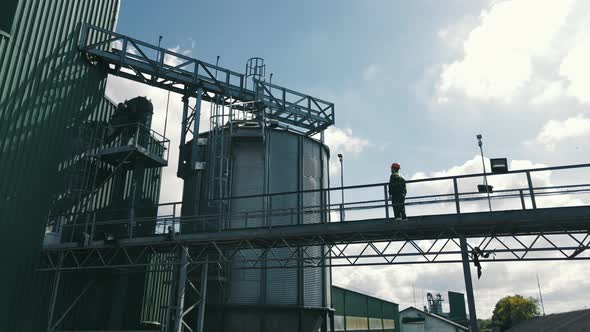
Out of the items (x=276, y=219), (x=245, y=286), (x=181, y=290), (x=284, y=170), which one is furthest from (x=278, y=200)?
(x=181, y=290)

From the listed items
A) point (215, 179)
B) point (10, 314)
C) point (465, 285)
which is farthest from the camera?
point (215, 179)

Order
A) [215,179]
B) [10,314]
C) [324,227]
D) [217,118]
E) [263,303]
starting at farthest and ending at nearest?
[217,118]
[215,179]
[263,303]
[10,314]
[324,227]

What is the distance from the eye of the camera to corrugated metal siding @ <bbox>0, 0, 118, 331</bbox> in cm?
1593

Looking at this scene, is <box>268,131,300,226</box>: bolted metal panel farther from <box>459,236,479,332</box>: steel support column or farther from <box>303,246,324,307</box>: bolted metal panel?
<box>459,236,479,332</box>: steel support column

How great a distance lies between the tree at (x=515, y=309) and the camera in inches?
2926

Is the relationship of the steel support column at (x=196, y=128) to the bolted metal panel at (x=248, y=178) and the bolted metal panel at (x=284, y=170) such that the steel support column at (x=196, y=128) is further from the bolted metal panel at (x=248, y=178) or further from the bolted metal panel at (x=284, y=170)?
the bolted metal panel at (x=284, y=170)

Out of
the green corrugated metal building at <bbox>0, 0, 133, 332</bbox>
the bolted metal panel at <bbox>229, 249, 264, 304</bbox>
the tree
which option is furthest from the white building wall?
the green corrugated metal building at <bbox>0, 0, 133, 332</bbox>

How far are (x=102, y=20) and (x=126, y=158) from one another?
7.11 meters

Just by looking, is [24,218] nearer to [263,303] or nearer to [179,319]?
[179,319]

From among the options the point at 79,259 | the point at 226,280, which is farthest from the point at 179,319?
the point at 79,259

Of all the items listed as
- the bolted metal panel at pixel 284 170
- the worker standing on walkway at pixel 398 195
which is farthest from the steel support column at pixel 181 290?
the worker standing on walkway at pixel 398 195

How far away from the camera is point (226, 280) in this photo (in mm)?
16984

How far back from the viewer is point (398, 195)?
543 inches

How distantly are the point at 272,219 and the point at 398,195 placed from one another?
18.8 ft
